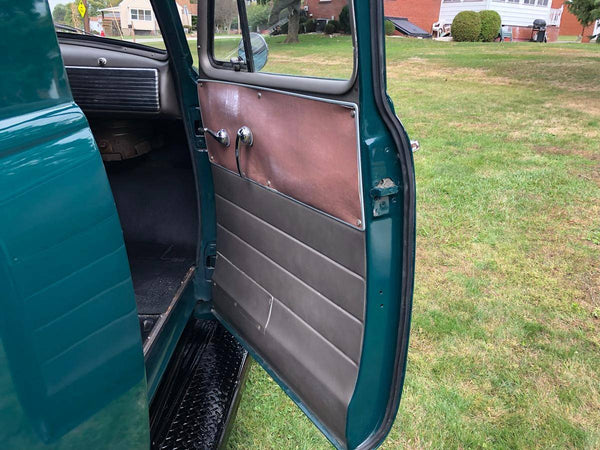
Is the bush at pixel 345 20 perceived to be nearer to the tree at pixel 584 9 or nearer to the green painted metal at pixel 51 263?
the green painted metal at pixel 51 263

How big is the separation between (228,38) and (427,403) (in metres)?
1.95

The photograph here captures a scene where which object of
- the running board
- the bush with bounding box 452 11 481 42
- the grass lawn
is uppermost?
the bush with bounding box 452 11 481 42

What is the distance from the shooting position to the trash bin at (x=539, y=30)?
90.1ft

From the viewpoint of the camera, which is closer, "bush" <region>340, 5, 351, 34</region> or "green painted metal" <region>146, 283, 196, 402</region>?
"bush" <region>340, 5, 351, 34</region>

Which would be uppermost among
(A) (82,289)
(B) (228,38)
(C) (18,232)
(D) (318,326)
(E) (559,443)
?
(B) (228,38)

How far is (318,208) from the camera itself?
5.16ft

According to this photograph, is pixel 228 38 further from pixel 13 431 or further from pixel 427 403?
pixel 427 403

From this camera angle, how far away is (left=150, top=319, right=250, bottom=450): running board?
6.23ft

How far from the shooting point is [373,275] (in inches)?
55.5

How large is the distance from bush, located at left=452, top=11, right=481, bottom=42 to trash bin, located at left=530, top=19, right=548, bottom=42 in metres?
7.53

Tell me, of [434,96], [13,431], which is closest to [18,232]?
[13,431]

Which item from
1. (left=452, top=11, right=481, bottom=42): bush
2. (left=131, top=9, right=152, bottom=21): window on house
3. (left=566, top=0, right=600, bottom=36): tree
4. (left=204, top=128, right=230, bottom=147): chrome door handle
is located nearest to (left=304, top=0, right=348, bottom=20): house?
(left=204, top=128, right=230, bottom=147): chrome door handle

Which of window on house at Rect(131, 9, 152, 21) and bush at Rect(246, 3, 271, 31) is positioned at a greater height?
window on house at Rect(131, 9, 152, 21)

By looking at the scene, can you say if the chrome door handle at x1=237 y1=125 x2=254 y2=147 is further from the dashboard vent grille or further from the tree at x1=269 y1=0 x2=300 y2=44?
the dashboard vent grille
